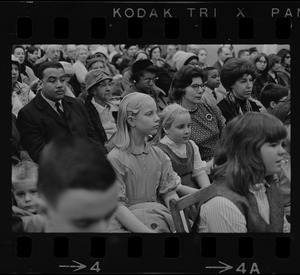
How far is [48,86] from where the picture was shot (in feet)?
29.9

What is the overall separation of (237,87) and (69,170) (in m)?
2.45

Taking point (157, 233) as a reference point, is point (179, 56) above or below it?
above

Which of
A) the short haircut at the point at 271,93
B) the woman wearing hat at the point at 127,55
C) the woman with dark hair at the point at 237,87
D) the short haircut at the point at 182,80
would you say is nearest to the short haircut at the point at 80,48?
the woman wearing hat at the point at 127,55

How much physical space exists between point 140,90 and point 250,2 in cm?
106

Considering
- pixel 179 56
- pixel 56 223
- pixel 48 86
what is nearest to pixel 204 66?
pixel 179 56

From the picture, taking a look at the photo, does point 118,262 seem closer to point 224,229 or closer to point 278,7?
point 224,229

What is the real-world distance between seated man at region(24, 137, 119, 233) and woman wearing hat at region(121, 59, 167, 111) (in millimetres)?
1825

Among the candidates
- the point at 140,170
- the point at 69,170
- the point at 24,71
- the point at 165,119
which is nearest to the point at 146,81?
the point at 165,119

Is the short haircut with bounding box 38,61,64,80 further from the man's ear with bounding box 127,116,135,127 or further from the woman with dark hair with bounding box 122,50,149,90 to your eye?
the man's ear with bounding box 127,116,135,127

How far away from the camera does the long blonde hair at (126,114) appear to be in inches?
355

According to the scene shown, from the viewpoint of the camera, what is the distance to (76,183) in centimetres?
732

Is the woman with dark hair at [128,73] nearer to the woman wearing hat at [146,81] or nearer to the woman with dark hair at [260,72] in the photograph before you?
the woman wearing hat at [146,81]

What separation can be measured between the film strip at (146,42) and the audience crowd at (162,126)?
0.25 feet

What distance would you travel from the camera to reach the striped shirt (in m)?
8.88
